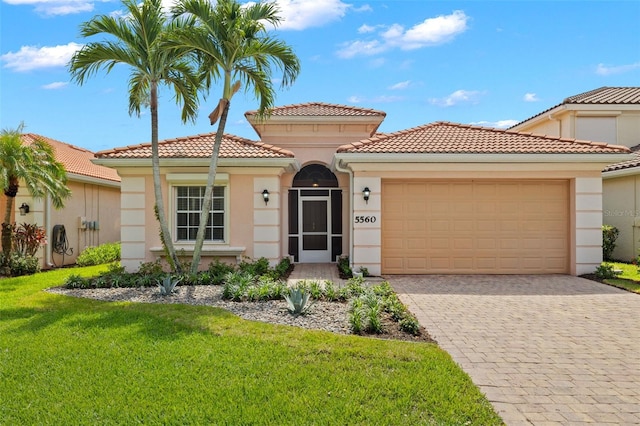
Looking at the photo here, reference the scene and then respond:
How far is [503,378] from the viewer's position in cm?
515

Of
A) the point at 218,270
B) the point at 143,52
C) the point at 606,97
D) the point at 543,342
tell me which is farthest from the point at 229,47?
the point at 606,97

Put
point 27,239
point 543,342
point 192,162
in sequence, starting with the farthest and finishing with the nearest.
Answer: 1. point 27,239
2. point 192,162
3. point 543,342

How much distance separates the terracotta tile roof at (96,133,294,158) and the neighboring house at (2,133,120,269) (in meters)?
4.07

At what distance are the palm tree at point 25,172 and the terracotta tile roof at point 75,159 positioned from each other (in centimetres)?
181

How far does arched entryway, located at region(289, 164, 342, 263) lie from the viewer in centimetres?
1595

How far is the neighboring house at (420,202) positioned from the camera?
12539 millimetres

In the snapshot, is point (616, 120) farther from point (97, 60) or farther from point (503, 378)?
point (97, 60)

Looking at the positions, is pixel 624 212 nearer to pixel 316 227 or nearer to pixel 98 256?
pixel 316 227

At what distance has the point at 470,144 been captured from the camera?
13.0 metres

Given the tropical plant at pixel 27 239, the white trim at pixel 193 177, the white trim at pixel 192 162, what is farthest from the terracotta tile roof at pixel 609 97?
the tropical plant at pixel 27 239

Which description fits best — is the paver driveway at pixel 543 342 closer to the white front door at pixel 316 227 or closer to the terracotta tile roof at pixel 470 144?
the terracotta tile roof at pixel 470 144

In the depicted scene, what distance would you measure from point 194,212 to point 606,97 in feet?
62.2

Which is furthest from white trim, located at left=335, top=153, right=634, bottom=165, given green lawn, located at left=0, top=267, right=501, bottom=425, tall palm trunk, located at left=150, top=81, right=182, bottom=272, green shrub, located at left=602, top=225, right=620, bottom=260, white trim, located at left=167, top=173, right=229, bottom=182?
green lawn, located at left=0, top=267, right=501, bottom=425

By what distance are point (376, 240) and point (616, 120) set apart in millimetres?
14243
